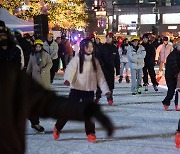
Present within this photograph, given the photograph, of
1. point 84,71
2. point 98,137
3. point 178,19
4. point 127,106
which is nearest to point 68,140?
point 98,137

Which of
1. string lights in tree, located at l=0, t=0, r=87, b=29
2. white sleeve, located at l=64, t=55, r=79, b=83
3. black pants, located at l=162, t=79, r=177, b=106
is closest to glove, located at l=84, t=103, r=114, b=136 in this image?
white sleeve, located at l=64, t=55, r=79, b=83

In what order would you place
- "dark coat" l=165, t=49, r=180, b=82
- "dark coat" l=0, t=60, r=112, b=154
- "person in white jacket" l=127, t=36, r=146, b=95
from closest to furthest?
"dark coat" l=0, t=60, r=112, b=154 < "dark coat" l=165, t=49, r=180, b=82 < "person in white jacket" l=127, t=36, r=146, b=95

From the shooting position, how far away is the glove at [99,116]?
64.2 inches

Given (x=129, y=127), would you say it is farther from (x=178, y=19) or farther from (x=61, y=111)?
(x=178, y=19)

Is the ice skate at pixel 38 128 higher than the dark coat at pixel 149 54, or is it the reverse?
the dark coat at pixel 149 54

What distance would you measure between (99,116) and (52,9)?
21194 millimetres

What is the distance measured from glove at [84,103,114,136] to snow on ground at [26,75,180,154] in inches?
85.7

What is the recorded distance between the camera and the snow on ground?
5.31 metres

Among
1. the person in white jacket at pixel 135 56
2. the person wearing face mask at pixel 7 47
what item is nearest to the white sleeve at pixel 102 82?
the person wearing face mask at pixel 7 47

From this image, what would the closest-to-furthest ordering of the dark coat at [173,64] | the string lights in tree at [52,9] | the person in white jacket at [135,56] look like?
the dark coat at [173,64]
the person in white jacket at [135,56]
the string lights in tree at [52,9]

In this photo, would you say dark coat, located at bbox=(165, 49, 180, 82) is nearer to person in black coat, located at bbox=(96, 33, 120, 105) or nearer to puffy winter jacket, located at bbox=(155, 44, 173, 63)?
person in black coat, located at bbox=(96, 33, 120, 105)

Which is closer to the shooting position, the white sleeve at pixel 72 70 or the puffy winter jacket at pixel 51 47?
the white sleeve at pixel 72 70

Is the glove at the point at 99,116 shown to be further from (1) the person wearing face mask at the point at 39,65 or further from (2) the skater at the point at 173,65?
(2) the skater at the point at 173,65

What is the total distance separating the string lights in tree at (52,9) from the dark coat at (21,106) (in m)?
17.8
